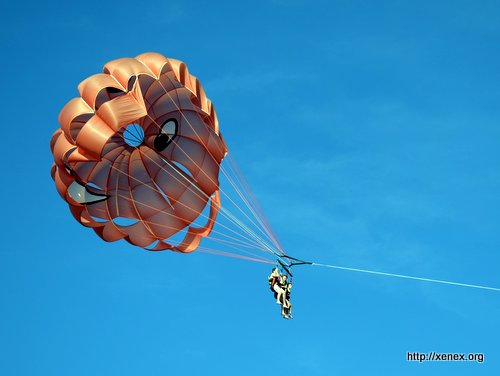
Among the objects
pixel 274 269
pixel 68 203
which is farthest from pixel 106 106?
pixel 274 269

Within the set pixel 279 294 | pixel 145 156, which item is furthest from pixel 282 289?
pixel 145 156

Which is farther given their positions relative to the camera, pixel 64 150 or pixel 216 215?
pixel 216 215

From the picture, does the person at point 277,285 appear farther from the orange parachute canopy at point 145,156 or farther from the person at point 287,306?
the orange parachute canopy at point 145,156

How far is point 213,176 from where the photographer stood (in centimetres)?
3161

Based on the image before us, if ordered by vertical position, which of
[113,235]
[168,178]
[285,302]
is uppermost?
[168,178]

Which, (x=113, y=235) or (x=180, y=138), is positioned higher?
(x=180, y=138)

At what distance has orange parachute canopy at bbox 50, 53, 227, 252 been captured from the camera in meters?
28.8

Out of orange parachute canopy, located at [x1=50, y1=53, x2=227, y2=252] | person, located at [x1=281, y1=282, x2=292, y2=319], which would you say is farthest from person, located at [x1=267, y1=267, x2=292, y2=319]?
orange parachute canopy, located at [x1=50, y1=53, x2=227, y2=252]

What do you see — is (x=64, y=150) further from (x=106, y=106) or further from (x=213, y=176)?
(x=213, y=176)

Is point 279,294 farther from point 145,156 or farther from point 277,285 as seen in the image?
point 145,156

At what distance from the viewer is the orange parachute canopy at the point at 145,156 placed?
28.8 meters

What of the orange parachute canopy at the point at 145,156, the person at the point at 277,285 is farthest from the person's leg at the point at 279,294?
the orange parachute canopy at the point at 145,156

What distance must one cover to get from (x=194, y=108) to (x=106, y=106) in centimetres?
330

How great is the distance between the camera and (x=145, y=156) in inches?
1238
